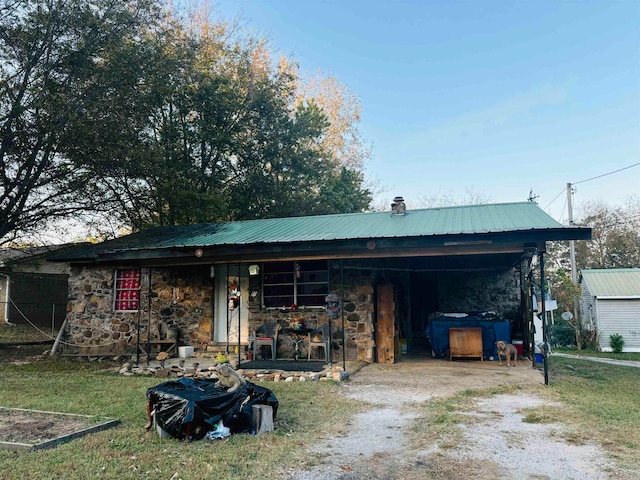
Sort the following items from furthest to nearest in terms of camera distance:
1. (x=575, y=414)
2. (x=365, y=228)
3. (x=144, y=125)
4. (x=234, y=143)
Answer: (x=234, y=143) < (x=144, y=125) < (x=365, y=228) < (x=575, y=414)


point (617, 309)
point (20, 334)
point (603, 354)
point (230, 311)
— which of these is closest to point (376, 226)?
point (230, 311)

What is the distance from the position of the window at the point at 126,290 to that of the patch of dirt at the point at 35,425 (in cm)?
567

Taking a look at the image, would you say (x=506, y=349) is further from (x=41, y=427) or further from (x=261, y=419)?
(x=41, y=427)

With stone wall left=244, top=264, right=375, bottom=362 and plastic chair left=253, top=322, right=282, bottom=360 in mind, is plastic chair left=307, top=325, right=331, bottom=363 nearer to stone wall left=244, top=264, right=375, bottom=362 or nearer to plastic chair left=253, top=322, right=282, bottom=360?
stone wall left=244, top=264, right=375, bottom=362

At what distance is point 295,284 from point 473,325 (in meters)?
3.94

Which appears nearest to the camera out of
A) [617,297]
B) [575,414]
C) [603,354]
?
[575,414]

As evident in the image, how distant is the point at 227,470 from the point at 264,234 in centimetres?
628

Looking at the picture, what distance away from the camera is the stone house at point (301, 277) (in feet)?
27.1

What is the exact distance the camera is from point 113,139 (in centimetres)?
1092

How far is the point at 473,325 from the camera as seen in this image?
992 cm

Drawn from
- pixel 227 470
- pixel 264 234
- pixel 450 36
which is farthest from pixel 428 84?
pixel 227 470

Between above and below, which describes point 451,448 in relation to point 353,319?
below

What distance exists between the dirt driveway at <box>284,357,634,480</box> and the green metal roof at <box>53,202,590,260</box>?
8.41ft

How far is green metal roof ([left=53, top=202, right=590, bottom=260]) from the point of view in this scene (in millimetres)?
7674
